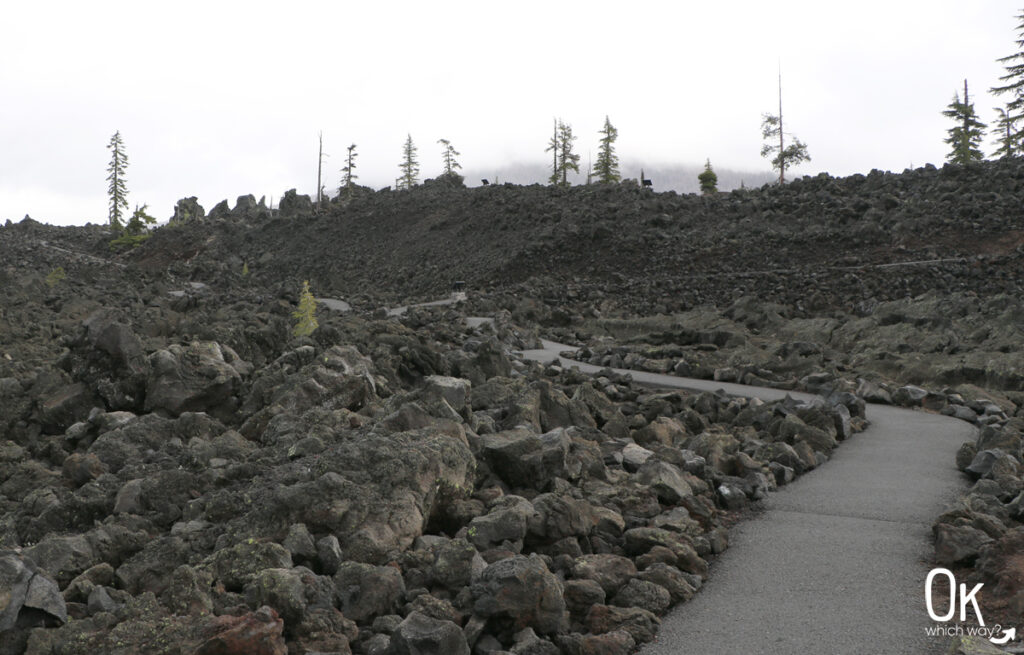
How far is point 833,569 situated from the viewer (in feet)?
23.6

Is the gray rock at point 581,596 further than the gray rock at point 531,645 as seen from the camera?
Yes

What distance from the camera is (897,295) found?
1282 inches

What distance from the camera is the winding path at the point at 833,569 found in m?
5.79

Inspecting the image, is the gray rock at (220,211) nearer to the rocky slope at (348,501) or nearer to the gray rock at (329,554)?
the rocky slope at (348,501)

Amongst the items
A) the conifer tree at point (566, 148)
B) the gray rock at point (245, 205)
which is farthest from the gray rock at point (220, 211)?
the conifer tree at point (566, 148)

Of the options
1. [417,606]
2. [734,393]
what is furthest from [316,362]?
[734,393]

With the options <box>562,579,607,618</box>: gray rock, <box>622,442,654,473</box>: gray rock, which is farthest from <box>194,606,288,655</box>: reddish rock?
<box>622,442,654,473</box>: gray rock

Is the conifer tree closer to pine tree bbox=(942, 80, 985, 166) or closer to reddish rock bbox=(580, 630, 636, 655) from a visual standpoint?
pine tree bbox=(942, 80, 985, 166)

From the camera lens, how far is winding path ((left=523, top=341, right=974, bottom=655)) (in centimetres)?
579

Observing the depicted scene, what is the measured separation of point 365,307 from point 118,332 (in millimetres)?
24384

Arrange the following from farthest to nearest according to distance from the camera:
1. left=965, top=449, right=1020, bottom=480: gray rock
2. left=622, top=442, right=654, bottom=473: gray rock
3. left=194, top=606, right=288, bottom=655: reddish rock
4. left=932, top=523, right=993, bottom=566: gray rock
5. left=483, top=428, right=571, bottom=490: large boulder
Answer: left=622, top=442, right=654, bottom=473: gray rock
left=965, top=449, right=1020, bottom=480: gray rock
left=483, top=428, right=571, bottom=490: large boulder
left=932, top=523, right=993, bottom=566: gray rock
left=194, top=606, right=288, bottom=655: reddish rock

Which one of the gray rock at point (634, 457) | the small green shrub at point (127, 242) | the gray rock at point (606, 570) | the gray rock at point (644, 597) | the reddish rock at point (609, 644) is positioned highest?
the small green shrub at point (127, 242)

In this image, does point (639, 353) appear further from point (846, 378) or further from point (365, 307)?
point (365, 307)

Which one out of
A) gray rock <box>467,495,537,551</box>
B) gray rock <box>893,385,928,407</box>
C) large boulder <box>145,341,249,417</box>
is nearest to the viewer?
gray rock <box>467,495,537,551</box>
